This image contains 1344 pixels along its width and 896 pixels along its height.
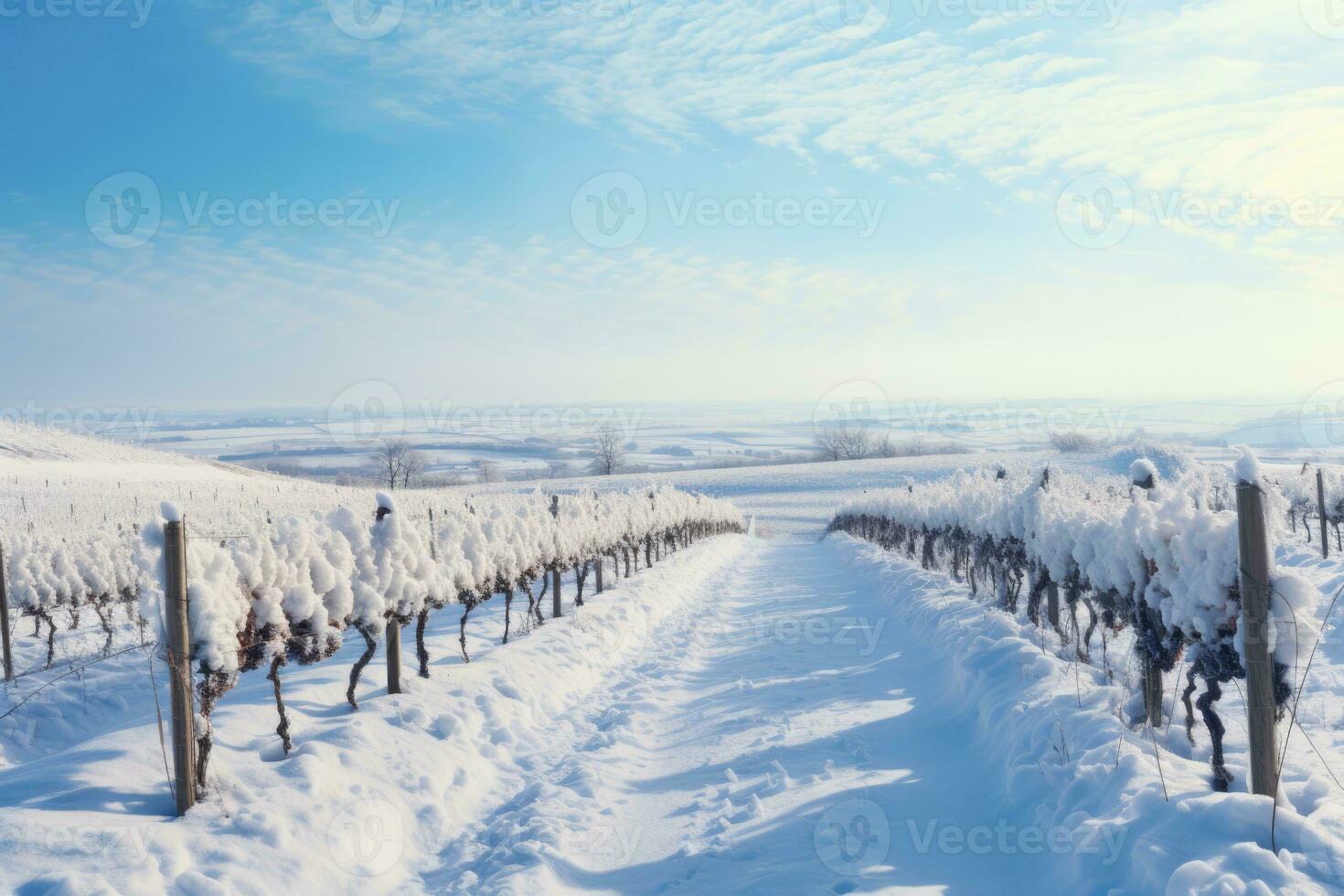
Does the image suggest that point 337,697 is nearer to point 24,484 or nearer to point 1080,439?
point 24,484

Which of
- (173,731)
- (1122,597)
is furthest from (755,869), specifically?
(1122,597)

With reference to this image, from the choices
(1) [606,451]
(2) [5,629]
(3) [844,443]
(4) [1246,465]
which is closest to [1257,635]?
(4) [1246,465]

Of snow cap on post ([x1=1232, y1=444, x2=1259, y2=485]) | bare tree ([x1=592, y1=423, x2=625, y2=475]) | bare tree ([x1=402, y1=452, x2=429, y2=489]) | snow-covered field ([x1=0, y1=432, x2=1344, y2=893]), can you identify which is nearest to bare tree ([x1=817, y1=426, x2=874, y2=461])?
bare tree ([x1=592, y1=423, x2=625, y2=475])

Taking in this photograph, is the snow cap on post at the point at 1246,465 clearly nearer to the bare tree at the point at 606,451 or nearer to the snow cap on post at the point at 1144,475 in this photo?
the snow cap on post at the point at 1144,475

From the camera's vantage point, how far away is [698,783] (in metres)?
5.99

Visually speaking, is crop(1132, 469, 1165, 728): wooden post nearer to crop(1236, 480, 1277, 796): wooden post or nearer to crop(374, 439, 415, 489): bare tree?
crop(1236, 480, 1277, 796): wooden post

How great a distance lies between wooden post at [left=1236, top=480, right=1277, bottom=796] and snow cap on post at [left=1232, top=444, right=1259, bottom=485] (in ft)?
0.16

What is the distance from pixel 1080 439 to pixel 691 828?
111 meters

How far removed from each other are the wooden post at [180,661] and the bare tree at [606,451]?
106273 millimetres

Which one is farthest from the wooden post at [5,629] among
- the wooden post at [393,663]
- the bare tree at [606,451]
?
the bare tree at [606,451]

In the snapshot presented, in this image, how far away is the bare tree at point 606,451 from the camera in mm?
112000

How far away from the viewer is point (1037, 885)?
416 cm

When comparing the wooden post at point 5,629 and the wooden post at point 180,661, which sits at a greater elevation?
the wooden post at point 180,661

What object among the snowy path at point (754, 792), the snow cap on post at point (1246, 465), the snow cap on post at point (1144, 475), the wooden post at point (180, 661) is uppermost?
the snow cap on post at point (1246, 465)
